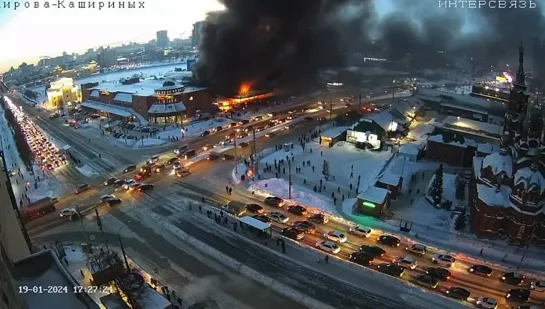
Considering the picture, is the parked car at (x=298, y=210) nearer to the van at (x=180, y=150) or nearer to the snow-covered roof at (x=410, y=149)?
the snow-covered roof at (x=410, y=149)

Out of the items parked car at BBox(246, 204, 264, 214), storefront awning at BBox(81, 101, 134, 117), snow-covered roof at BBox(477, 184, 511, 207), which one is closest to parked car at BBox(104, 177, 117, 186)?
parked car at BBox(246, 204, 264, 214)

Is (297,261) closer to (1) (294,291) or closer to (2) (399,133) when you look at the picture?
(1) (294,291)

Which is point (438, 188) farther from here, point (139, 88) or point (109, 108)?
point (139, 88)

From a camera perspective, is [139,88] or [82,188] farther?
[139,88]

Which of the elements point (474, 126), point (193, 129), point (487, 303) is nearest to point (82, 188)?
point (193, 129)

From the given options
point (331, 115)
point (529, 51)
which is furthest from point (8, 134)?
point (529, 51)
